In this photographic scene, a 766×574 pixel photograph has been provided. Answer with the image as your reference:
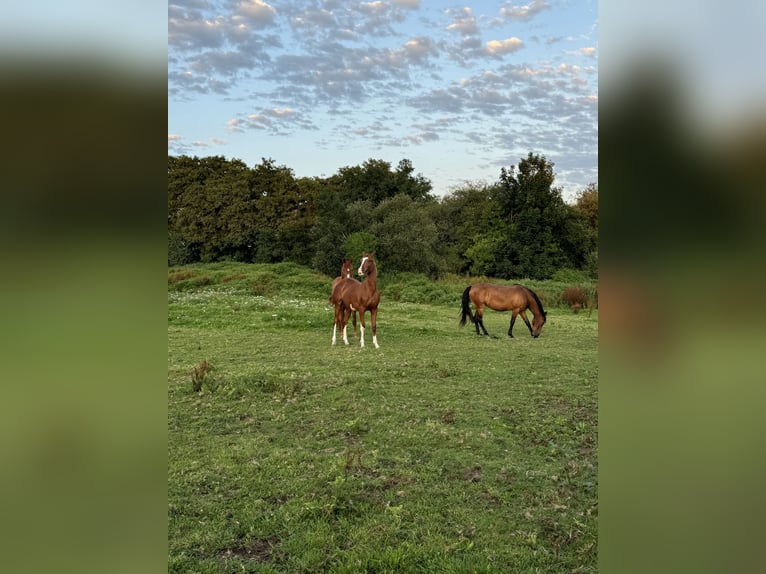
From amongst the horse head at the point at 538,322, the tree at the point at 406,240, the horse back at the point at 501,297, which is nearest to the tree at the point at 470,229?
the tree at the point at 406,240

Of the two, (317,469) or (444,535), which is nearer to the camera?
(444,535)

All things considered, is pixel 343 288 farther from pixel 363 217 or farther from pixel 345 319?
pixel 363 217

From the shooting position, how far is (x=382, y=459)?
5156 millimetres

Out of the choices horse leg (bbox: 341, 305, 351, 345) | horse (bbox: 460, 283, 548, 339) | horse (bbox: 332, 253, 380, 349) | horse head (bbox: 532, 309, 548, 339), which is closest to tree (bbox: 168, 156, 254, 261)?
horse (bbox: 460, 283, 548, 339)

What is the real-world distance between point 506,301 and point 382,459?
991 centimetres

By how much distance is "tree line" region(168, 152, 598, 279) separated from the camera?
3164 centimetres

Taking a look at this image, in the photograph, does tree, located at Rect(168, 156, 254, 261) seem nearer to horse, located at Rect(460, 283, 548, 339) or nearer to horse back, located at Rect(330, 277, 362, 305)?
horse, located at Rect(460, 283, 548, 339)

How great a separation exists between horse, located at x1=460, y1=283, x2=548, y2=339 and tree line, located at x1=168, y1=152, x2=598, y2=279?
15.0 m

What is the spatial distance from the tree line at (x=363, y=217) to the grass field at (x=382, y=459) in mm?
19875
